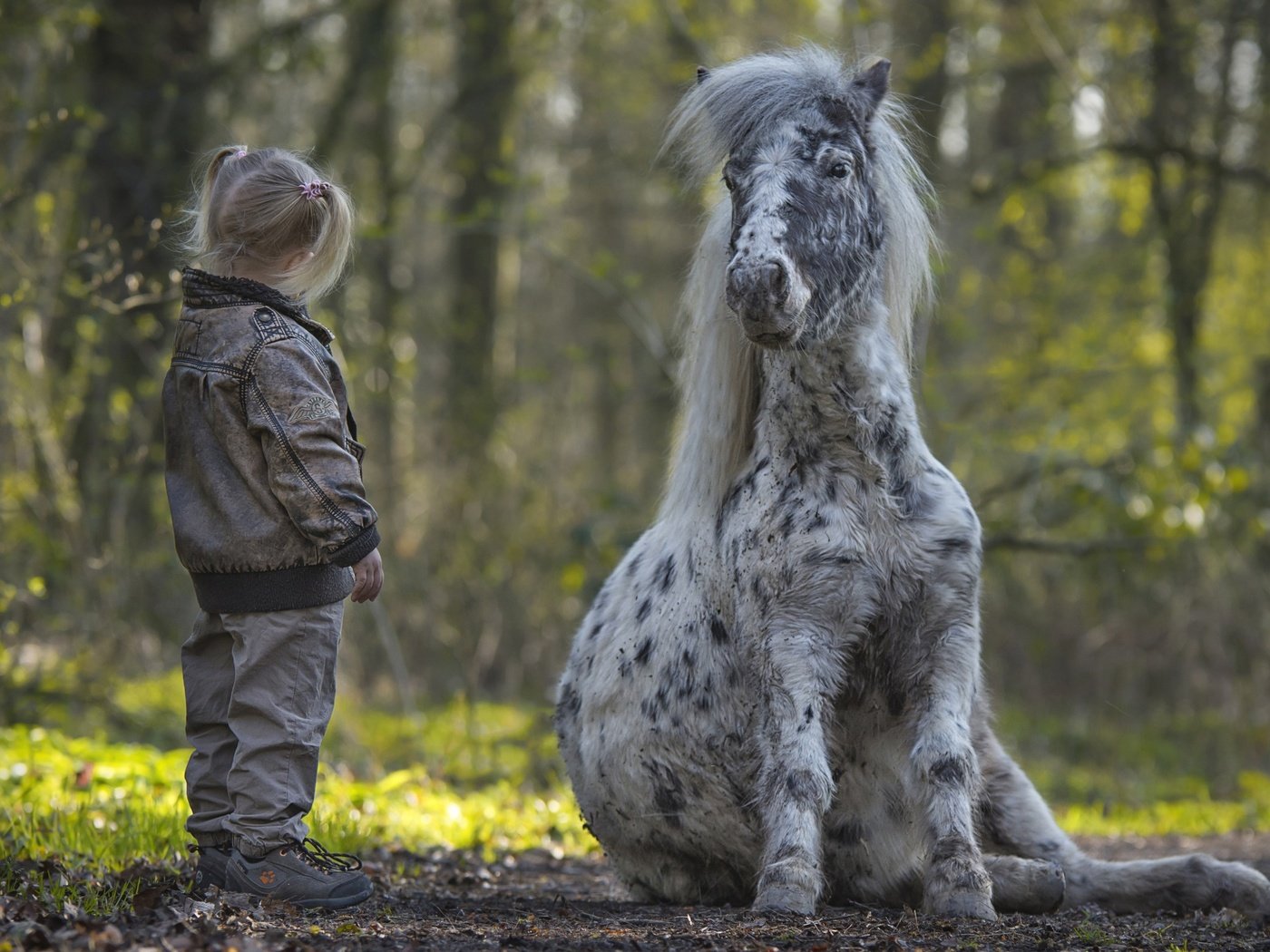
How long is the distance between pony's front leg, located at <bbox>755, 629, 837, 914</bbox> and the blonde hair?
5.73 ft

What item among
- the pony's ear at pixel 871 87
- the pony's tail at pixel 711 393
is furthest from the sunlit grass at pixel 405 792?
the pony's ear at pixel 871 87

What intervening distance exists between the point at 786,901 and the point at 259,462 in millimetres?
1859

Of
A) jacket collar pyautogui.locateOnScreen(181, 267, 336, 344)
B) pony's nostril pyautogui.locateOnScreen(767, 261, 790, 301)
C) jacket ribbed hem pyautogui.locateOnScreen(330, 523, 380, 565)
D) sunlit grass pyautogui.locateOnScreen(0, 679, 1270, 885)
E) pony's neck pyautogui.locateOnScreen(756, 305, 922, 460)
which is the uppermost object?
pony's nostril pyautogui.locateOnScreen(767, 261, 790, 301)

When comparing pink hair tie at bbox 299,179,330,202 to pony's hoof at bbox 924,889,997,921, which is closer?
pony's hoof at bbox 924,889,997,921

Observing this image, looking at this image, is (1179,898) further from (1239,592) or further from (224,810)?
(1239,592)

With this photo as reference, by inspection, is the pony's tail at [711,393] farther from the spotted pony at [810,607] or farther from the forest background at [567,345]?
the forest background at [567,345]

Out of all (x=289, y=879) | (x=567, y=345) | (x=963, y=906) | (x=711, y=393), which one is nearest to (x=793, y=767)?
(x=963, y=906)

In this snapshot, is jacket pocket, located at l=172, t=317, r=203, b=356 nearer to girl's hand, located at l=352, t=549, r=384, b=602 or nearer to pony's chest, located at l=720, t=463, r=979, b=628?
girl's hand, located at l=352, t=549, r=384, b=602

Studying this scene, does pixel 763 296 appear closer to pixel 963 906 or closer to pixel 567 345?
pixel 963 906

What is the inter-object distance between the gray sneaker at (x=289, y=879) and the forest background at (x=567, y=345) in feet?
9.09

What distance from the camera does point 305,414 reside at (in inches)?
136

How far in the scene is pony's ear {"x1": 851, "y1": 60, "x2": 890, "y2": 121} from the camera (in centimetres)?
393

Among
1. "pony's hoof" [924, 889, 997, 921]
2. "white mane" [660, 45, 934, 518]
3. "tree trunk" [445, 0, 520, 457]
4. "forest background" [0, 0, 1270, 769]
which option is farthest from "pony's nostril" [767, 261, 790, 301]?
"tree trunk" [445, 0, 520, 457]

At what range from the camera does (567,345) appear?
11.6 m
